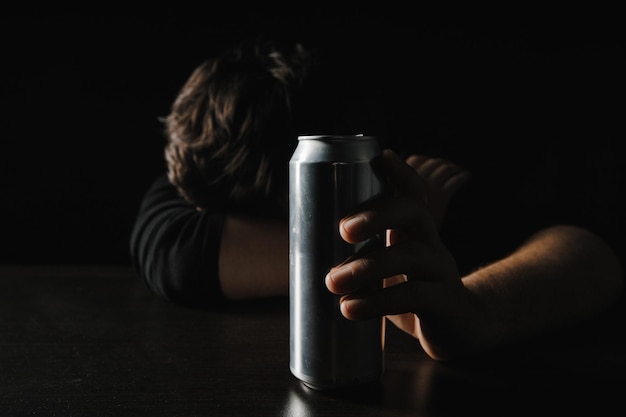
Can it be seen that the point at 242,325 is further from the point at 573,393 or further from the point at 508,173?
the point at 508,173

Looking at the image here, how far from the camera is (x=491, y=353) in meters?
0.62

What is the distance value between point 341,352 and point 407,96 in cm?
121

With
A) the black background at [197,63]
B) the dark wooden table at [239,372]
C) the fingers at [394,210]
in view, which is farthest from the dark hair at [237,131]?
the black background at [197,63]

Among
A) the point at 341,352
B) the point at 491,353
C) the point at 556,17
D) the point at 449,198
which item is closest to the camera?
the point at 341,352

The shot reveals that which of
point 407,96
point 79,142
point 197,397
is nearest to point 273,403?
point 197,397

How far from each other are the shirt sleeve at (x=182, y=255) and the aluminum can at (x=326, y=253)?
0.38m

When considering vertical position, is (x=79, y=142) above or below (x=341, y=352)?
above

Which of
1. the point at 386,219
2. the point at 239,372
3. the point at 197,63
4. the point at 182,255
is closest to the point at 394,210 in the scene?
the point at 386,219

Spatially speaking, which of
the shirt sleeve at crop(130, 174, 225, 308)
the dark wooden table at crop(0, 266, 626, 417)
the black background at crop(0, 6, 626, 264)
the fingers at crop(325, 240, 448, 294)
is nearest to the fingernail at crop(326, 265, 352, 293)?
the fingers at crop(325, 240, 448, 294)

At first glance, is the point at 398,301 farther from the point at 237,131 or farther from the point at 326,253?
the point at 237,131

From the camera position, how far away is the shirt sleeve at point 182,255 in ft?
2.77

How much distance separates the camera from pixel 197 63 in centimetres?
158

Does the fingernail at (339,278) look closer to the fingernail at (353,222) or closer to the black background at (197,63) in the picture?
the fingernail at (353,222)

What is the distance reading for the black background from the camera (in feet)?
4.97
